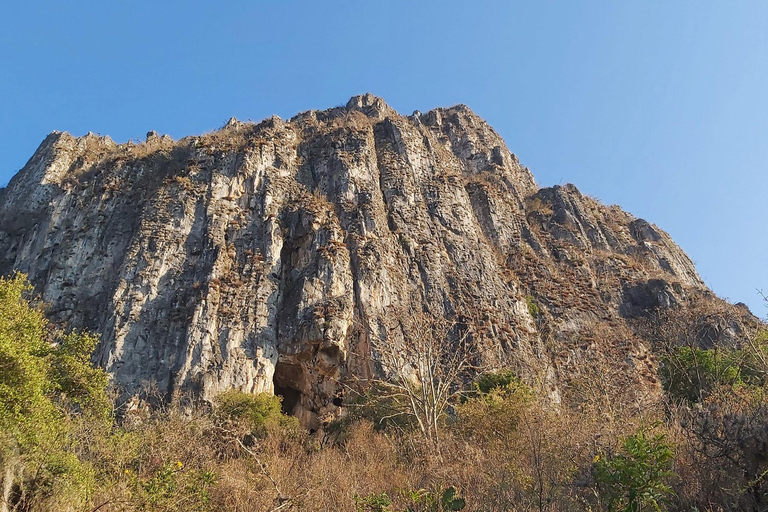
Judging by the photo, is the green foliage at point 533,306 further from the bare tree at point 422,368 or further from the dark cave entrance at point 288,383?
the dark cave entrance at point 288,383

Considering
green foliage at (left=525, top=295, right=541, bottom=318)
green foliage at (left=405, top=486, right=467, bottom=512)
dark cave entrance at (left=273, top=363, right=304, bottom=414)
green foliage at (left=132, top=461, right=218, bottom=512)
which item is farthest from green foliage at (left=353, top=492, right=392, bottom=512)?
green foliage at (left=525, top=295, right=541, bottom=318)

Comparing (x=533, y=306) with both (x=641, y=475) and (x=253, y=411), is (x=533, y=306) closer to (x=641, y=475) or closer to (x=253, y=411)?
(x=253, y=411)

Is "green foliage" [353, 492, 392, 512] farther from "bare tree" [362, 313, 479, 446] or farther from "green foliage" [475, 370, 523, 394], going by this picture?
"green foliage" [475, 370, 523, 394]

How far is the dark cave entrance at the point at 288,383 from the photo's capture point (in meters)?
23.9

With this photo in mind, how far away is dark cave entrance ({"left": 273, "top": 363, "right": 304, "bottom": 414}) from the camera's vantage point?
23.9 meters

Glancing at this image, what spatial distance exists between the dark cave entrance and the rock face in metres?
0.10

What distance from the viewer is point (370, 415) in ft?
62.7

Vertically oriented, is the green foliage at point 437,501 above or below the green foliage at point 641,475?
below

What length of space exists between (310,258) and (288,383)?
266 inches

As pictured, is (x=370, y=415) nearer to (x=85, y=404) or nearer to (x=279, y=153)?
(x=85, y=404)

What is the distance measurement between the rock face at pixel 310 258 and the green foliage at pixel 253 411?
54.6 inches

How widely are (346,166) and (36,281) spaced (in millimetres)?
19467

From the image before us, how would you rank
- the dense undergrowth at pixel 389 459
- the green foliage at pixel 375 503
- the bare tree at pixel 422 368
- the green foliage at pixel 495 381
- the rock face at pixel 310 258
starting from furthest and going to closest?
the rock face at pixel 310 258 < the green foliage at pixel 495 381 < the bare tree at pixel 422 368 < the green foliage at pixel 375 503 < the dense undergrowth at pixel 389 459

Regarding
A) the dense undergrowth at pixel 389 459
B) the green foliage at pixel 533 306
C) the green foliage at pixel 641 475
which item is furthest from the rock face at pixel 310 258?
the green foliage at pixel 641 475
